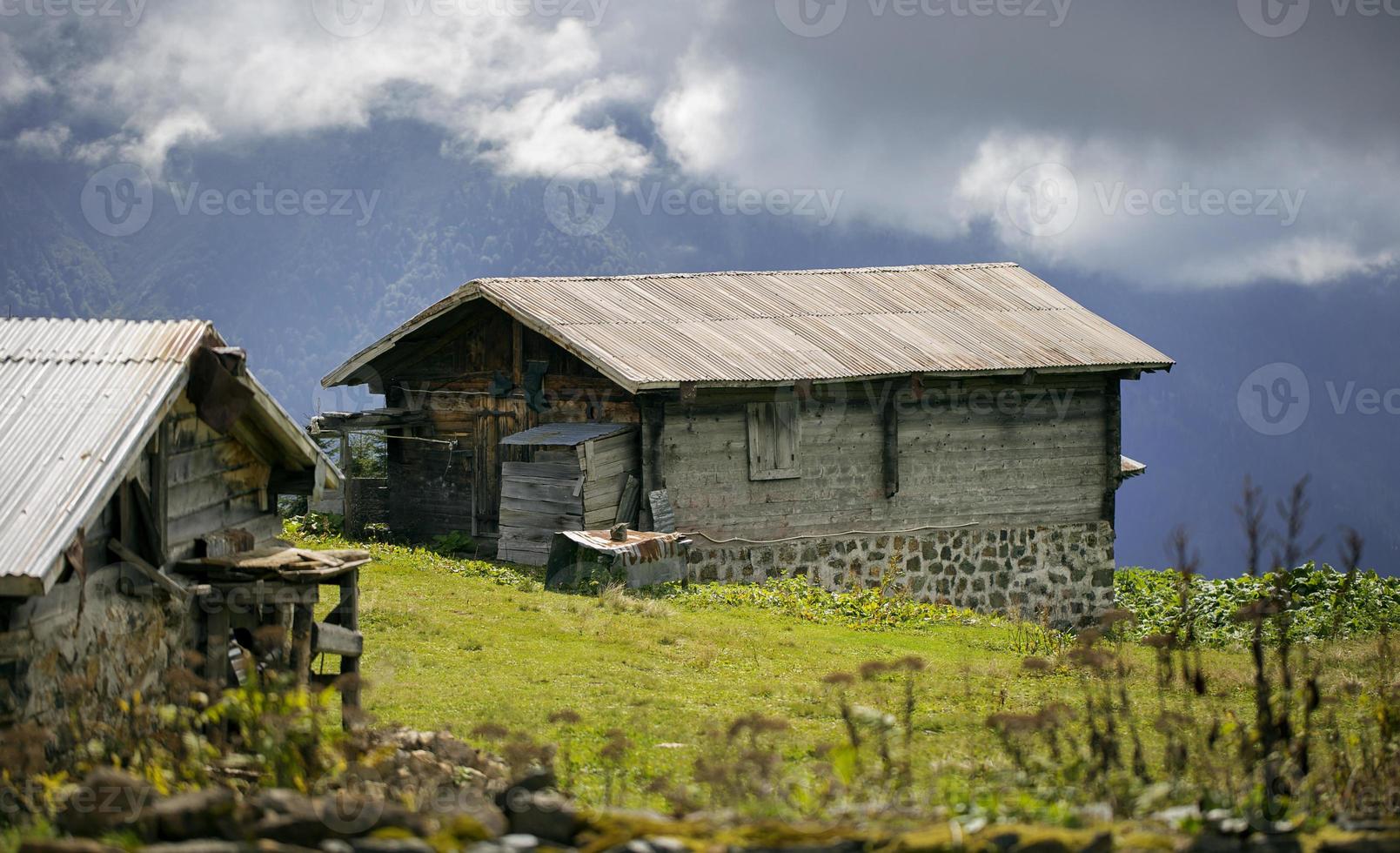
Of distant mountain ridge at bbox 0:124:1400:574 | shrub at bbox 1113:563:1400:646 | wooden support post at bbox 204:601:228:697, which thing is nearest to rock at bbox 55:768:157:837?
wooden support post at bbox 204:601:228:697

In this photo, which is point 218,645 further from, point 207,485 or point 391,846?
point 391,846

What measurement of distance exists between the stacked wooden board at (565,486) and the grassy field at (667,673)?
4.75 feet

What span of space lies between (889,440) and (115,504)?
14.4m

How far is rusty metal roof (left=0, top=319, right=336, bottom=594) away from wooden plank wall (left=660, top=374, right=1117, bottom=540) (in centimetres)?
1065

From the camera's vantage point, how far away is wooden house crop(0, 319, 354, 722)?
309 inches

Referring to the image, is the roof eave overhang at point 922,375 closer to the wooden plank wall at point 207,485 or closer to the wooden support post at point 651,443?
the wooden support post at point 651,443

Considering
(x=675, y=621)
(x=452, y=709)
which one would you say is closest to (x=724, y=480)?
(x=675, y=621)

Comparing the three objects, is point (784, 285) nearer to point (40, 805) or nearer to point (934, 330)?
point (934, 330)

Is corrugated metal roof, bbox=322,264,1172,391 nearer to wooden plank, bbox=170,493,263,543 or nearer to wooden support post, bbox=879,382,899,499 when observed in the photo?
wooden support post, bbox=879,382,899,499

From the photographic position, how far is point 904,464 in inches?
861

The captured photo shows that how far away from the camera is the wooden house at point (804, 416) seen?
2028 cm

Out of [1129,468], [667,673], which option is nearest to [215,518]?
[667,673]

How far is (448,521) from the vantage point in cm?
2289

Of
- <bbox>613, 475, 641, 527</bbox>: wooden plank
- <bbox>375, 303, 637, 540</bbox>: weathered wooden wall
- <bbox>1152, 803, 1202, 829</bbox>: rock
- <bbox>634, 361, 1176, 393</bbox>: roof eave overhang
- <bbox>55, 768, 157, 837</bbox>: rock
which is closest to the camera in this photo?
<bbox>55, 768, 157, 837</bbox>: rock
